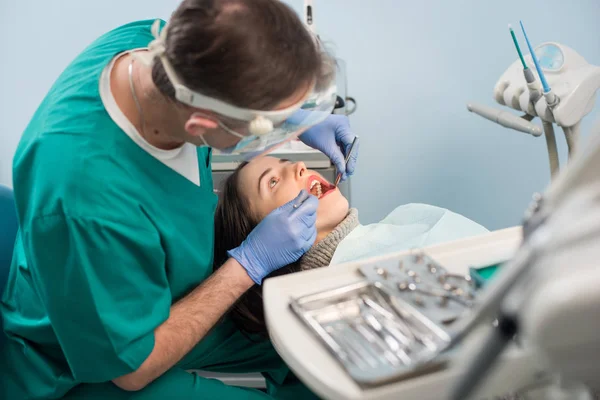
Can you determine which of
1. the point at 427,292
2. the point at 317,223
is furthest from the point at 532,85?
the point at 427,292

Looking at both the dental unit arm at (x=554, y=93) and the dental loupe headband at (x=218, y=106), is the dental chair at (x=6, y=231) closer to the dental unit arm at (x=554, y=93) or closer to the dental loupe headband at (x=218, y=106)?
the dental loupe headband at (x=218, y=106)

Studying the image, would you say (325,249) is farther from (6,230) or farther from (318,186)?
(6,230)

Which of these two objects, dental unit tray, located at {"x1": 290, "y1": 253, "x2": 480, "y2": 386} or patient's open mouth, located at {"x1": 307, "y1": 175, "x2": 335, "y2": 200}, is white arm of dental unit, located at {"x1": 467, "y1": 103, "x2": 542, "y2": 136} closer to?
patient's open mouth, located at {"x1": 307, "y1": 175, "x2": 335, "y2": 200}

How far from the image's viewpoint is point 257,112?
0.92 metres

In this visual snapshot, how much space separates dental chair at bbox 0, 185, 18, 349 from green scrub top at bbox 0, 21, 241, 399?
0.06 meters

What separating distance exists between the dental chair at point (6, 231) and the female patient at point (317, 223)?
55 cm

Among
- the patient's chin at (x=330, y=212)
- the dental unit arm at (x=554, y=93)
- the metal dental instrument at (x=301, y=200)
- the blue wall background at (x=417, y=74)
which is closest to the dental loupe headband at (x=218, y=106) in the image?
the metal dental instrument at (x=301, y=200)

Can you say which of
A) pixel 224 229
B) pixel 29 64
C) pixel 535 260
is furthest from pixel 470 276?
pixel 29 64

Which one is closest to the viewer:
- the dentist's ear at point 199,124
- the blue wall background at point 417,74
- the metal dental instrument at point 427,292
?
the metal dental instrument at point 427,292

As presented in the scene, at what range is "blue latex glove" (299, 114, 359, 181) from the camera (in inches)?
66.1

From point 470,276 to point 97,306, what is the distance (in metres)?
0.67

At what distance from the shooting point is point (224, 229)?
1606 millimetres

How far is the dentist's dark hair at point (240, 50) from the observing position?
87 cm

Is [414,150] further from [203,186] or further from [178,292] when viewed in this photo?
[178,292]
